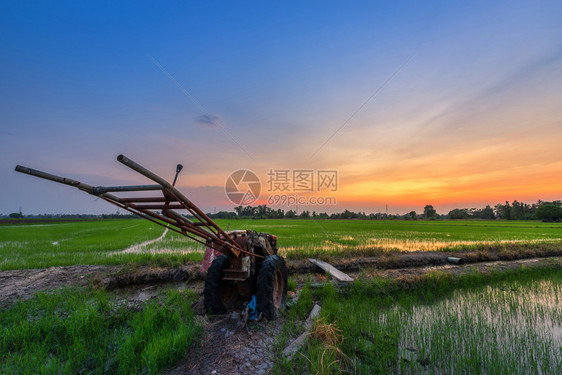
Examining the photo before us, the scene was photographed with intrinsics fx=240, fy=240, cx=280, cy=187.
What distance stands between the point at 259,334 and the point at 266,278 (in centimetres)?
88

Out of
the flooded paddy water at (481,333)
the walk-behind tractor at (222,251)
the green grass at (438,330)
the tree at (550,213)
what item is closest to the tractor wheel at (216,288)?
the walk-behind tractor at (222,251)

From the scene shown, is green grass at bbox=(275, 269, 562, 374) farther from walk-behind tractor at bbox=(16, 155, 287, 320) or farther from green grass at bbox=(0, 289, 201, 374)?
green grass at bbox=(0, 289, 201, 374)

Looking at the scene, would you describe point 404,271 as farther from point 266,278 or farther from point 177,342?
point 177,342

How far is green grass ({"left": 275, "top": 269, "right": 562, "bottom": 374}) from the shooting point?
3467 millimetres

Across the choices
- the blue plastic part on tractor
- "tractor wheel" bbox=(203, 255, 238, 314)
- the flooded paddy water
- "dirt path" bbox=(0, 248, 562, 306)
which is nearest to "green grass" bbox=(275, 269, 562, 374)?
the flooded paddy water

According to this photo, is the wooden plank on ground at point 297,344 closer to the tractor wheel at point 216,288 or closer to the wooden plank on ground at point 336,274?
the tractor wheel at point 216,288

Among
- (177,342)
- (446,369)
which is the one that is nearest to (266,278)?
(177,342)

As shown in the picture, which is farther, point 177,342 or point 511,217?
point 511,217

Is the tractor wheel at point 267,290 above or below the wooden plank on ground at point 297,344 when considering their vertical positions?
above

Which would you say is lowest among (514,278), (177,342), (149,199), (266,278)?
(514,278)

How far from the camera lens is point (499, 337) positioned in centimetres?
449

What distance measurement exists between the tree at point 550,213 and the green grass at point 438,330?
254 ft

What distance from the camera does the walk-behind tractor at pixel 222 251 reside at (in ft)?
8.98

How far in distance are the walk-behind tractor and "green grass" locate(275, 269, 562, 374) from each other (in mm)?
835
